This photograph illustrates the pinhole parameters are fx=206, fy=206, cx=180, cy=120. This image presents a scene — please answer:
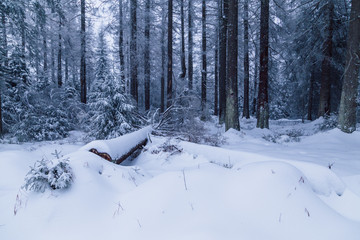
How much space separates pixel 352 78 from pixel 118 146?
6866mm

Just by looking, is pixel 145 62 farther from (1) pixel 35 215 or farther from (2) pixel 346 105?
(1) pixel 35 215

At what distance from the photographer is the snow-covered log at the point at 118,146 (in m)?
3.65

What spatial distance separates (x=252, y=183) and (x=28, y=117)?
37.5 ft

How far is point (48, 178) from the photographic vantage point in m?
2.30

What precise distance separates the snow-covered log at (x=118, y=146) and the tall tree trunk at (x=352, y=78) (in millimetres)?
5929

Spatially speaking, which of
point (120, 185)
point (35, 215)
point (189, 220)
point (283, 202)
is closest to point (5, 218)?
point (35, 215)

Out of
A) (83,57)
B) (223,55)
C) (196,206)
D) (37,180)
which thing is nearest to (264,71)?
(223,55)

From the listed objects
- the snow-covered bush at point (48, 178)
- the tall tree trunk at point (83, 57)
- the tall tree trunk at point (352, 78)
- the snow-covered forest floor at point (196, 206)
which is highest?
the tall tree trunk at point (83, 57)

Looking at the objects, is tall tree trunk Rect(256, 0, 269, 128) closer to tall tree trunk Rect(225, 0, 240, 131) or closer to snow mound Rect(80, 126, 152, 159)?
tall tree trunk Rect(225, 0, 240, 131)

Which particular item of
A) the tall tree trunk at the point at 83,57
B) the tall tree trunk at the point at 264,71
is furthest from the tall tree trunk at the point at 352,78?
the tall tree trunk at the point at 83,57

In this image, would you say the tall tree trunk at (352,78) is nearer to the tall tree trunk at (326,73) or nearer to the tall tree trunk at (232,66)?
the tall tree trunk at (232,66)

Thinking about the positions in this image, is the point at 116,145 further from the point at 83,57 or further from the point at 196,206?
the point at 83,57

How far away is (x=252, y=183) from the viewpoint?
221cm

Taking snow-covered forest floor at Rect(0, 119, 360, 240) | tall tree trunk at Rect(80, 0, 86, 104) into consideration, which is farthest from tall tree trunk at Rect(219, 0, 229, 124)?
snow-covered forest floor at Rect(0, 119, 360, 240)
